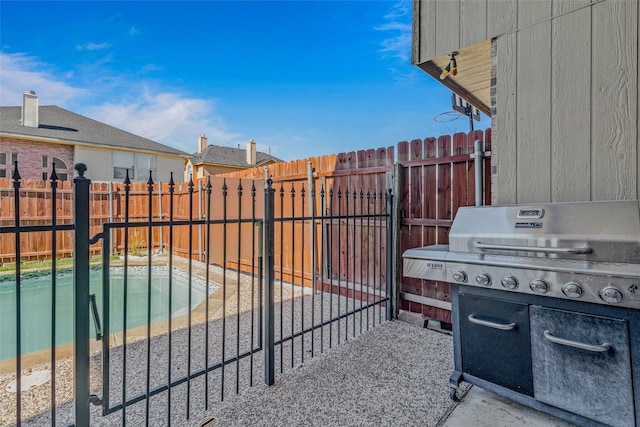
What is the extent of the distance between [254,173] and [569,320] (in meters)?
6.10

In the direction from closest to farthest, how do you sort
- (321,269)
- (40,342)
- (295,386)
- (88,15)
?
(295,386), (40,342), (321,269), (88,15)

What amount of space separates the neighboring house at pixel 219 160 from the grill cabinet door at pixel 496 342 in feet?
55.2

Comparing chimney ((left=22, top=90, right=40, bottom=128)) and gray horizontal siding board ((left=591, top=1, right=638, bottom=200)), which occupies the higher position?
chimney ((left=22, top=90, right=40, bottom=128))

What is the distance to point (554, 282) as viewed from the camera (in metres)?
1.75

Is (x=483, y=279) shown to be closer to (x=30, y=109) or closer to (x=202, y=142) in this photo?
(x=30, y=109)

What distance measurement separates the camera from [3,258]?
7.83 m

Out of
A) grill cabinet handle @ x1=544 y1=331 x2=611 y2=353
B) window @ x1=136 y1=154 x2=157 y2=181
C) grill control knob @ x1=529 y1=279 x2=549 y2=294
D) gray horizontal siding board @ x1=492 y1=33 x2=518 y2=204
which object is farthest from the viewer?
window @ x1=136 y1=154 x2=157 y2=181

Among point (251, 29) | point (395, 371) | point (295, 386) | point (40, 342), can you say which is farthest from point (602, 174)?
point (251, 29)

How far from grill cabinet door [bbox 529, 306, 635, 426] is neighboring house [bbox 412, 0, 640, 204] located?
3.16 ft

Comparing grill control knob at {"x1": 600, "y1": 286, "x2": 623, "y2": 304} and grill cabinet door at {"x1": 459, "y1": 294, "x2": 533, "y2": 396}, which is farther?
grill cabinet door at {"x1": 459, "y1": 294, "x2": 533, "y2": 396}

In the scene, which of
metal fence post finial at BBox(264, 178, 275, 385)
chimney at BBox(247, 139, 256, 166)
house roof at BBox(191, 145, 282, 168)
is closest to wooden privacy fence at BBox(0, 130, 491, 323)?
metal fence post finial at BBox(264, 178, 275, 385)

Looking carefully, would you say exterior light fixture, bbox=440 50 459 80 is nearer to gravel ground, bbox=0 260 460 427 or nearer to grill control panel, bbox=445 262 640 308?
grill control panel, bbox=445 262 640 308

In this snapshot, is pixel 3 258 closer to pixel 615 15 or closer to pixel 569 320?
pixel 569 320

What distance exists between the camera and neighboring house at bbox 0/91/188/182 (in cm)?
1159
